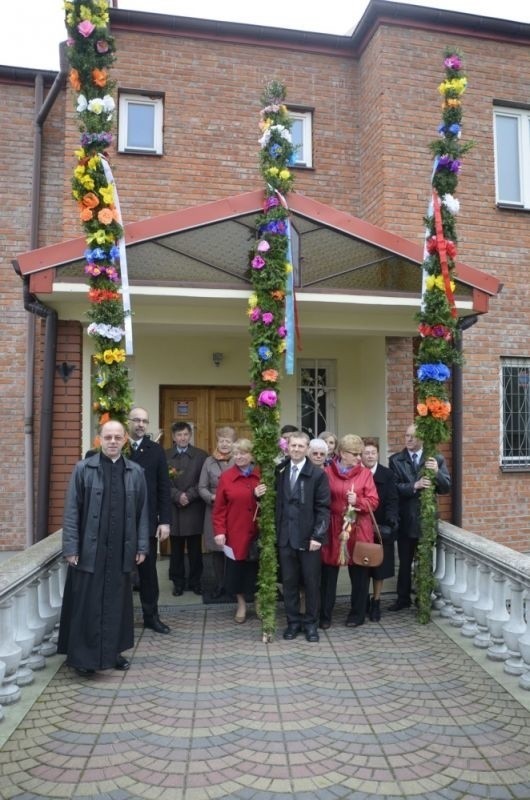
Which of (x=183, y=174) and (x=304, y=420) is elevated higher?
(x=183, y=174)

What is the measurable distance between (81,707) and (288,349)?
3173 millimetres

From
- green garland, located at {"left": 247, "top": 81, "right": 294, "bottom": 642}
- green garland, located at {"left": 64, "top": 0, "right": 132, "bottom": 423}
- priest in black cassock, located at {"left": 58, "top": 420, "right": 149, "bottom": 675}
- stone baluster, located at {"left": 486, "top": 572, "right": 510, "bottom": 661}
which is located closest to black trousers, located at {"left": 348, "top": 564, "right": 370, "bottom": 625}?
green garland, located at {"left": 247, "top": 81, "right": 294, "bottom": 642}

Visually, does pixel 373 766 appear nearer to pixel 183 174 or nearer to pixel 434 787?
pixel 434 787

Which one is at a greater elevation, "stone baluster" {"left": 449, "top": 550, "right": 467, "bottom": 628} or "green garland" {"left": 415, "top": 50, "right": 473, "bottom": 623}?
"green garland" {"left": 415, "top": 50, "right": 473, "bottom": 623}

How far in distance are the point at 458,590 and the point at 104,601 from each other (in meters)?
3.02

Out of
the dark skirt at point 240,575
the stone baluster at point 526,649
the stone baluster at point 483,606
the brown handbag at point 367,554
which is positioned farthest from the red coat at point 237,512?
the stone baluster at point 526,649

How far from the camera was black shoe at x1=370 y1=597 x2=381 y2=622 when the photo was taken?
5.43 metres

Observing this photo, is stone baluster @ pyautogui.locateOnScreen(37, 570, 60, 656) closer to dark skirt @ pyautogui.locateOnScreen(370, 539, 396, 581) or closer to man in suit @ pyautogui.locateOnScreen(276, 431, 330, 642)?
man in suit @ pyautogui.locateOnScreen(276, 431, 330, 642)

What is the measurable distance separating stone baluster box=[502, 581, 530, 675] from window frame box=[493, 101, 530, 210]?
6584mm

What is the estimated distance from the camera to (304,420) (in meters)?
8.73

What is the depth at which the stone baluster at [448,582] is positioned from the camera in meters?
5.44

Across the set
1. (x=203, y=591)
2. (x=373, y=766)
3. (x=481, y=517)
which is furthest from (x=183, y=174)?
(x=373, y=766)

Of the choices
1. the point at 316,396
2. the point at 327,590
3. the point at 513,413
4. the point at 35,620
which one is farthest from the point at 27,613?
the point at 513,413

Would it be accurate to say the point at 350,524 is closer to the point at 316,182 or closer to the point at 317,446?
the point at 317,446
